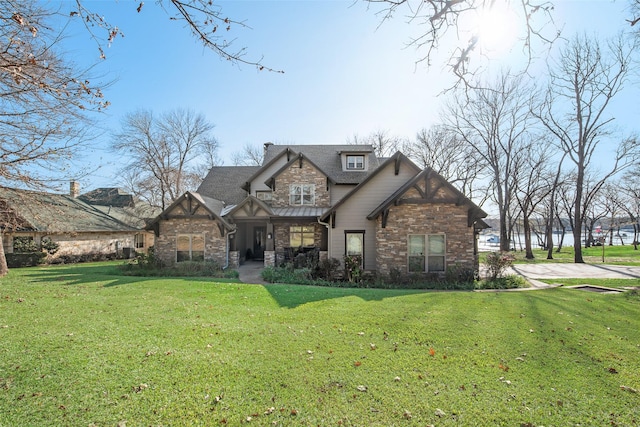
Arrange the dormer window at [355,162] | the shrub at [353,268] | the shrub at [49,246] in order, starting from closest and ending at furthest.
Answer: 1. the shrub at [353,268]
2. the shrub at [49,246]
3. the dormer window at [355,162]

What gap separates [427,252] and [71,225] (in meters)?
24.6

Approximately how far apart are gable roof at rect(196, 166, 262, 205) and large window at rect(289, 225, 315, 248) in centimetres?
580

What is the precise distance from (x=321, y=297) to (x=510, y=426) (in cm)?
640

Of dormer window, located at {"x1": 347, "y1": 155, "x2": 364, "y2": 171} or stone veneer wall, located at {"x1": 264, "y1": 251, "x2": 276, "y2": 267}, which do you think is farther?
dormer window, located at {"x1": 347, "y1": 155, "x2": 364, "y2": 171}

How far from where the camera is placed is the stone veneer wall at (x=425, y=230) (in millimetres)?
13445

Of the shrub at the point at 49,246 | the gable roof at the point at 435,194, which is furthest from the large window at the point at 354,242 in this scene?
the shrub at the point at 49,246

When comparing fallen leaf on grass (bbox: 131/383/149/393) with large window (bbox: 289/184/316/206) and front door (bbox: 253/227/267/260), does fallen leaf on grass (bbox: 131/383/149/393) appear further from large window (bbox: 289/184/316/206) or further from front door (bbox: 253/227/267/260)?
front door (bbox: 253/227/267/260)

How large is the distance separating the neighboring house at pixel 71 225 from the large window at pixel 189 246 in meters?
5.17

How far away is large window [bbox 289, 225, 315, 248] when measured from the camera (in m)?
18.6

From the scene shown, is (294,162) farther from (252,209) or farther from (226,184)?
(226,184)

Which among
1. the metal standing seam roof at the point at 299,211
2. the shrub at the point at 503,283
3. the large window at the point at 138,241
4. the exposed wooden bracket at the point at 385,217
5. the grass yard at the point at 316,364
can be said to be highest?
the metal standing seam roof at the point at 299,211

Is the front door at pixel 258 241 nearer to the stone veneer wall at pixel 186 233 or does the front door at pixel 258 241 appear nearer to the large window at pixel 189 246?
the stone veneer wall at pixel 186 233

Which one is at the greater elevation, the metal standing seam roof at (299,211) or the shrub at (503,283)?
the metal standing seam roof at (299,211)

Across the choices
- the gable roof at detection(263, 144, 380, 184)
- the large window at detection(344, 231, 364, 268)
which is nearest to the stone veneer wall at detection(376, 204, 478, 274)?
the large window at detection(344, 231, 364, 268)
